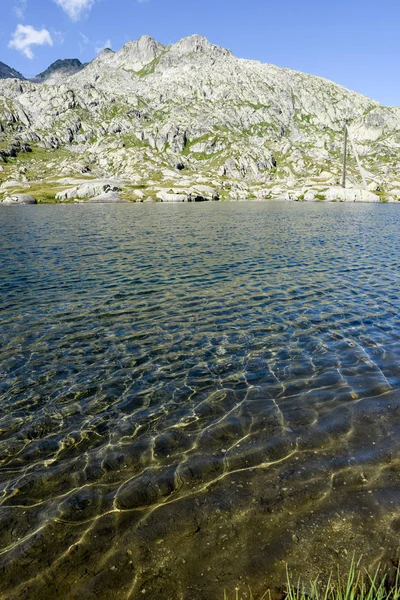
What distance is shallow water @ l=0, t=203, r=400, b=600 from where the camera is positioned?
759 cm

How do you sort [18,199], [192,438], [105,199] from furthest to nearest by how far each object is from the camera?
1. [105,199]
2. [18,199]
3. [192,438]

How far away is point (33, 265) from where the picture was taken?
39.2 meters

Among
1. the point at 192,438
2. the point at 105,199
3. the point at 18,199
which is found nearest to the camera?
the point at 192,438

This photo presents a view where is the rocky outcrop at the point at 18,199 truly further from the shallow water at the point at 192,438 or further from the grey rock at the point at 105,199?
the shallow water at the point at 192,438

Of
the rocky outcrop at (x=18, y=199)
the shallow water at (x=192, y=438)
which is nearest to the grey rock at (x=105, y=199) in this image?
the rocky outcrop at (x=18, y=199)

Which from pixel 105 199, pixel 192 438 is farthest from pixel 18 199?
pixel 192 438

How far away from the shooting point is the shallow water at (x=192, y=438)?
7.59m

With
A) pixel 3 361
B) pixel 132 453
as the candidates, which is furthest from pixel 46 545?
pixel 3 361

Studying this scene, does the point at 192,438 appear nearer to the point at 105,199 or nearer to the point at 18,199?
the point at 105,199

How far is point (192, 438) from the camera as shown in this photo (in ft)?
38.7

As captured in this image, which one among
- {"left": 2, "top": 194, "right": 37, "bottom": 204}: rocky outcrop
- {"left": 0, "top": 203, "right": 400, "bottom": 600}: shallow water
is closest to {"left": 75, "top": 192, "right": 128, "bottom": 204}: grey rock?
{"left": 2, "top": 194, "right": 37, "bottom": 204}: rocky outcrop

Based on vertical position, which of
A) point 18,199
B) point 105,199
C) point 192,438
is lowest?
point 192,438

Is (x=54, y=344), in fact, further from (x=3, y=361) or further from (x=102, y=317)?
(x=102, y=317)

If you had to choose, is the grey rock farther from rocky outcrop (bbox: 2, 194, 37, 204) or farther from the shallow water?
the shallow water
